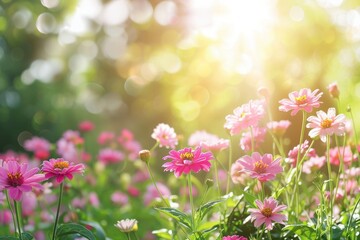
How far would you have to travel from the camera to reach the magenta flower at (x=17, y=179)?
116 cm

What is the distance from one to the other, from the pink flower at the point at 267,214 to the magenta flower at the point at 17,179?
47 cm

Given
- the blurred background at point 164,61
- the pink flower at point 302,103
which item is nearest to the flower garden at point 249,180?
the pink flower at point 302,103

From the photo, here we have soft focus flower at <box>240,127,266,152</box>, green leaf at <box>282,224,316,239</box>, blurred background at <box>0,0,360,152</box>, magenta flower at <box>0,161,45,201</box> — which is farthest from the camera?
blurred background at <box>0,0,360,152</box>

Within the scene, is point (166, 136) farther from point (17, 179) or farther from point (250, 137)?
point (17, 179)

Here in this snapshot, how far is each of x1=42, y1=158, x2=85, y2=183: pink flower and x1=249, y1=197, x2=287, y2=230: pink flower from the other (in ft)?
1.29

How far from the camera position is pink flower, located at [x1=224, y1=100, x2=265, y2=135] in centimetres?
133

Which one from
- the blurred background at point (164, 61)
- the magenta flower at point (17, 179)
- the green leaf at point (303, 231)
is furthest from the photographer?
the blurred background at point (164, 61)

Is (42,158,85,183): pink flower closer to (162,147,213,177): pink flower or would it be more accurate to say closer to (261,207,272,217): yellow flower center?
(162,147,213,177): pink flower

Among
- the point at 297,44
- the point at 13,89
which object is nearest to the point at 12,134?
the point at 13,89

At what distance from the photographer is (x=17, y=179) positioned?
1.18m

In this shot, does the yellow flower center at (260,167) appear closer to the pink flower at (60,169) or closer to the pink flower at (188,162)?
the pink flower at (188,162)

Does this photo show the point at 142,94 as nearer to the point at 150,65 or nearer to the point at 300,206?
the point at 150,65

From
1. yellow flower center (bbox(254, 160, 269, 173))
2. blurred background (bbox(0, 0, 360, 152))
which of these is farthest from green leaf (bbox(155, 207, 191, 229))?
blurred background (bbox(0, 0, 360, 152))

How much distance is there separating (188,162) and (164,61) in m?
5.46
